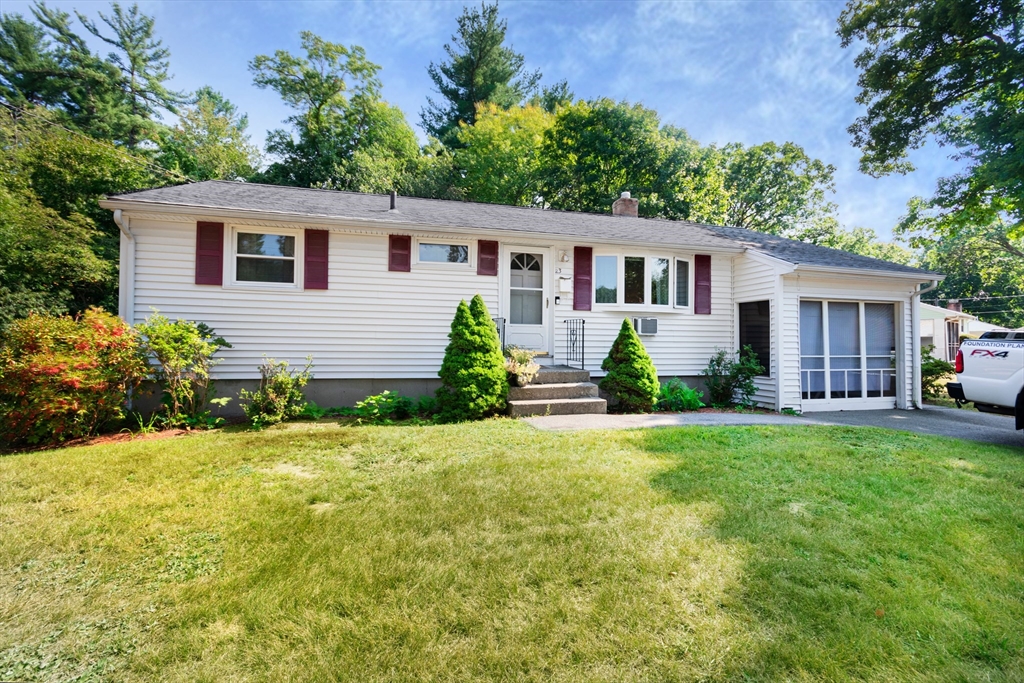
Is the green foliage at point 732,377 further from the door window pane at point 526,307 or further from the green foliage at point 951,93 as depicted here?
the green foliage at point 951,93

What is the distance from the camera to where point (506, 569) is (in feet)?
7.59

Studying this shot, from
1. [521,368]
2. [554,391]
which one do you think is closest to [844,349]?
[554,391]

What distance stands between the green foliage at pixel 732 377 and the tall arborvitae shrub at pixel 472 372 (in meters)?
4.85

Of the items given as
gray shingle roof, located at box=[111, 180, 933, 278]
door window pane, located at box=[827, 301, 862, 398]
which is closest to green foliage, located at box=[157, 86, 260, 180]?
gray shingle roof, located at box=[111, 180, 933, 278]

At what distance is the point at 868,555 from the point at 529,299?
21.4 feet

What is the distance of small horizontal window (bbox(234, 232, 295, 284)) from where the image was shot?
6969 mm

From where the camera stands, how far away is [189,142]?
2200cm

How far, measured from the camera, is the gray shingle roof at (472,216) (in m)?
6.96

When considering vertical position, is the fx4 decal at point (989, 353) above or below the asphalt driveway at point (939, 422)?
above

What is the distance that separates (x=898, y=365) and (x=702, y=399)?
4.20 meters

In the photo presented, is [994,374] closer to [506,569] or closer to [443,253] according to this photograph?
[506,569]

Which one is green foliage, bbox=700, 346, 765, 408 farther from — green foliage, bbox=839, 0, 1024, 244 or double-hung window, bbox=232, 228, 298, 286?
double-hung window, bbox=232, 228, 298, 286

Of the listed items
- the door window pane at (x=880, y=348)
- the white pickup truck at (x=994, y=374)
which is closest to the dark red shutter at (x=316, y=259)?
the white pickup truck at (x=994, y=374)

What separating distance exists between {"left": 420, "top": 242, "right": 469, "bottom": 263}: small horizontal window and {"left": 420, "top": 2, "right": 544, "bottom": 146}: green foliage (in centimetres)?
1756
